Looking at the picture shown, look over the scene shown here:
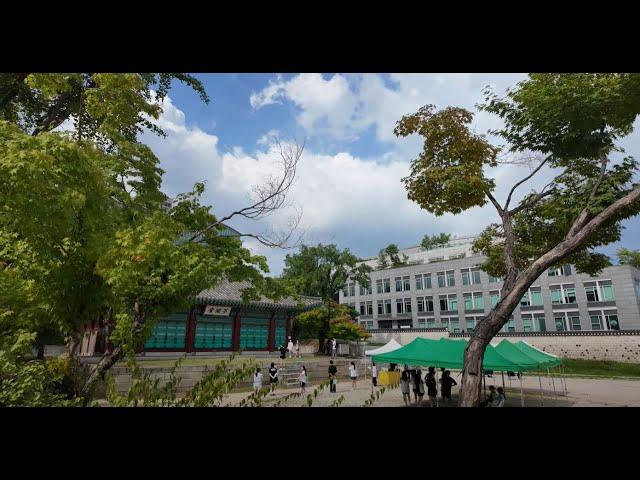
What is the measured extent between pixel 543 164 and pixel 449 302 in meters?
32.6

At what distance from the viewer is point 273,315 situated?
1017 inches

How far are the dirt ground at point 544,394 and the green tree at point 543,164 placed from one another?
20.5 feet

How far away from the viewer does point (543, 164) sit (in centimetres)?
957

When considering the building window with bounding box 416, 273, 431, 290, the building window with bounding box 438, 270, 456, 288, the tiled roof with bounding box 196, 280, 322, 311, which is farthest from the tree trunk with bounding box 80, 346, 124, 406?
the building window with bounding box 416, 273, 431, 290

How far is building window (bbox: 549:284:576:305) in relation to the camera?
107 feet

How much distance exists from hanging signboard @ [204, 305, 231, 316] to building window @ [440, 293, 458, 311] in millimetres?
25720

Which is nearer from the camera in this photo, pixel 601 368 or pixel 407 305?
pixel 601 368

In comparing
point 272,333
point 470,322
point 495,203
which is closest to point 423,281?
point 470,322

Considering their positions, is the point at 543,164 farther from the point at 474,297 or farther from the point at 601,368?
the point at 474,297
